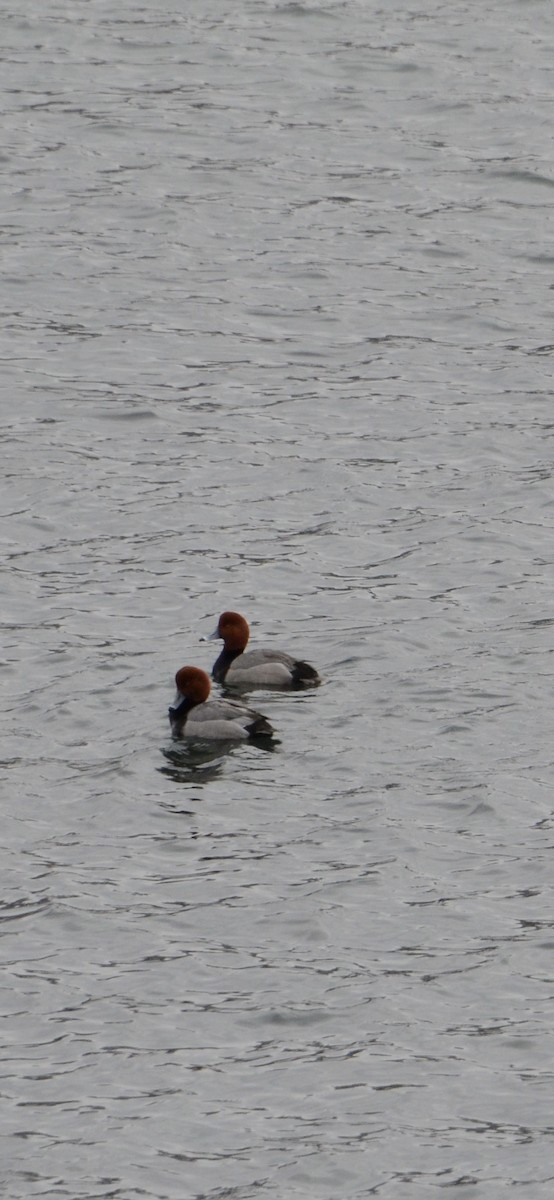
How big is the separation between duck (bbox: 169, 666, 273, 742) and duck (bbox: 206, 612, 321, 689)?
44 centimetres

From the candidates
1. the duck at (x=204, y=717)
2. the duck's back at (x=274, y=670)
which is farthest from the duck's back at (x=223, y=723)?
the duck's back at (x=274, y=670)

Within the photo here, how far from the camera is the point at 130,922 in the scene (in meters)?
11.6

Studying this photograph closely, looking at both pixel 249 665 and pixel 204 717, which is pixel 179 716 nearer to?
pixel 204 717

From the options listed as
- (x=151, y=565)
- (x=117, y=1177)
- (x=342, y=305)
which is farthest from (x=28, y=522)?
(x=117, y=1177)

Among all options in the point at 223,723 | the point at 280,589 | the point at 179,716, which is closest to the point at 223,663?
the point at 223,723

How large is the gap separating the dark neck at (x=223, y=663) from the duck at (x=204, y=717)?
69cm

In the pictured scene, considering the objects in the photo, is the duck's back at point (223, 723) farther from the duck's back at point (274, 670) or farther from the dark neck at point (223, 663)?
the dark neck at point (223, 663)

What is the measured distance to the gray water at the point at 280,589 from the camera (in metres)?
10.2

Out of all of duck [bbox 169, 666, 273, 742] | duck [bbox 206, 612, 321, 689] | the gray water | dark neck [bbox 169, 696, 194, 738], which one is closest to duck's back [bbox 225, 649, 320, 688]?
duck [bbox 206, 612, 321, 689]

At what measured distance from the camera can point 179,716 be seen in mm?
14109

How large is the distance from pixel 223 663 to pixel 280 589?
49.9 inches

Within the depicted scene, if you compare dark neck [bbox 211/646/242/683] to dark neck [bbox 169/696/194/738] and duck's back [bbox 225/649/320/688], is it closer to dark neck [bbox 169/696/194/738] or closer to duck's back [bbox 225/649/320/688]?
duck's back [bbox 225/649/320/688]

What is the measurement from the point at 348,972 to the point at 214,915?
88 cm

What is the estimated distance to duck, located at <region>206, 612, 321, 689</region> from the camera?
14.7m
